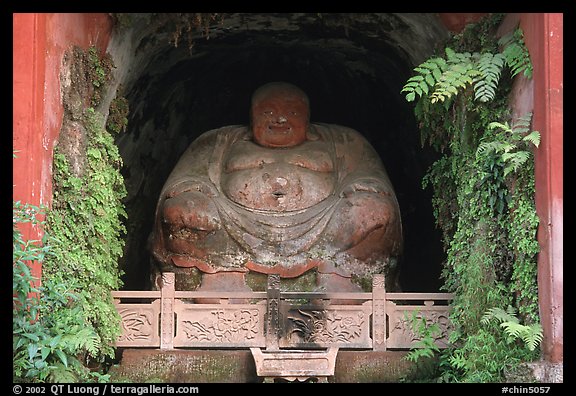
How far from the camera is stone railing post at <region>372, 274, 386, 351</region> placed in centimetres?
1037

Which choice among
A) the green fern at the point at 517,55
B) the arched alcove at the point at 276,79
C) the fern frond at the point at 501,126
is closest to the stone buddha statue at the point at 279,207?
the arched alcove at the point at 276,79

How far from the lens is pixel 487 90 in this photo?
34.0 ft

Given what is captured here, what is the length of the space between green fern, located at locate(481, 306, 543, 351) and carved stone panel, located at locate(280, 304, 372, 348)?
1160mm

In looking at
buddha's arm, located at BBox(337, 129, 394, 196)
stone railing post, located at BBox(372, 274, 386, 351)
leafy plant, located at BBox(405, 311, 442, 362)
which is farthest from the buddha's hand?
leafy plant, located at BBox(405, 311, 442, 362)

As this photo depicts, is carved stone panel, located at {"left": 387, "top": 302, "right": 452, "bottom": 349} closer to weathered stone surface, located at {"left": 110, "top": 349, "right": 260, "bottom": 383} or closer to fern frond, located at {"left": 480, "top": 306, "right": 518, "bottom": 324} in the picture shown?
fern frond, located at {"left": 480, "top": 306, "right": 518, "bottom": 324}

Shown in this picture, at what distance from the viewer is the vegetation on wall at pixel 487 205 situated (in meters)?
9.65

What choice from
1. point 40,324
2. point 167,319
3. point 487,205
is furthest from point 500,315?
point 40,324

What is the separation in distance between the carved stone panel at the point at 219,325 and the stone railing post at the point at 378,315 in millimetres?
983

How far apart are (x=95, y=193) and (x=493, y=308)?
12.0 feet

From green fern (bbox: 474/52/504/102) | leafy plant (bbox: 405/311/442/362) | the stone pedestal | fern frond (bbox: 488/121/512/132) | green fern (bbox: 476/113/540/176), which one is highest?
green fern (bbox: 474/52/504/102)

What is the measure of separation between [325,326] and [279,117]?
3350 millimetres

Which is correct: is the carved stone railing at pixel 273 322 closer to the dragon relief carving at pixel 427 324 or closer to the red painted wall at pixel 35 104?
the dragon relief carving at pixel 427 324

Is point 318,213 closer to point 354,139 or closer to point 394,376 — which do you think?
point 354,139

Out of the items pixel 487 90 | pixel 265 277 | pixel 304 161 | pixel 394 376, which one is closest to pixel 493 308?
pixel 394 376
